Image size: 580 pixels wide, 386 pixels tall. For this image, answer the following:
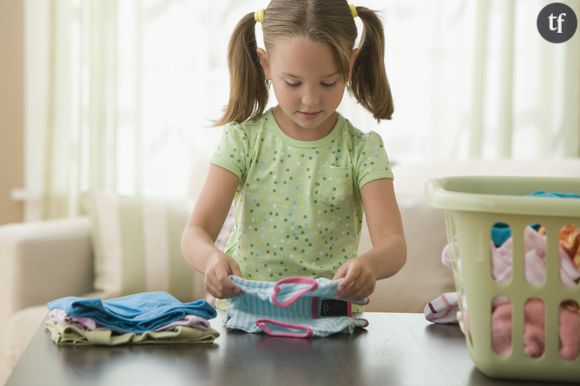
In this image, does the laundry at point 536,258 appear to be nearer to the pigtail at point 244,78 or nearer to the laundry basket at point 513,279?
the laundry basket at point 513,279

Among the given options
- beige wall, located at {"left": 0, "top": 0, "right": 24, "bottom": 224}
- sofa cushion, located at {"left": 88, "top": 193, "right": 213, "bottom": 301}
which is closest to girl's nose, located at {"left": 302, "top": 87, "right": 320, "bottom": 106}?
sofa cushion, located at {"left": 88, "top": 193, "right": 213, "bottom": 301}

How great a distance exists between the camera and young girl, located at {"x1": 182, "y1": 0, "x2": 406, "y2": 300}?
4.17 ft

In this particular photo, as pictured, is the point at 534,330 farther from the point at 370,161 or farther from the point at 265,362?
the point at 370,161

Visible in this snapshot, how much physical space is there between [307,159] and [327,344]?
382mm

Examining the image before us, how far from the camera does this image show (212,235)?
4.17ft

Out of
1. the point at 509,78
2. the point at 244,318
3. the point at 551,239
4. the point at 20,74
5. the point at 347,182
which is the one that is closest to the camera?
the point at 551,239

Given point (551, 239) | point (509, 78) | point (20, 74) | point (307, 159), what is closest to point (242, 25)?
point (307, 159)

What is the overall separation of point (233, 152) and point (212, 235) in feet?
0.45

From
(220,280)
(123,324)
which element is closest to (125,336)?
(123,324)

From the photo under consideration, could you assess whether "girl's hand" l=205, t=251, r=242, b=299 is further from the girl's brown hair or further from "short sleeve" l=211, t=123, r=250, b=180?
the girl's brown hair

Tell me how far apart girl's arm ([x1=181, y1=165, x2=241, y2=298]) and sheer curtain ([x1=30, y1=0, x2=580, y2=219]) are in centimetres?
228

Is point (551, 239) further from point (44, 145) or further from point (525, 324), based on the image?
point (44, 145)

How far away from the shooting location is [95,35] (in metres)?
3.64

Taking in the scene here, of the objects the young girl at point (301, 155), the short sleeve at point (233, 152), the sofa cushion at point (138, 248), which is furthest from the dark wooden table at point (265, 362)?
the sofa cushion at point (138, 248)
